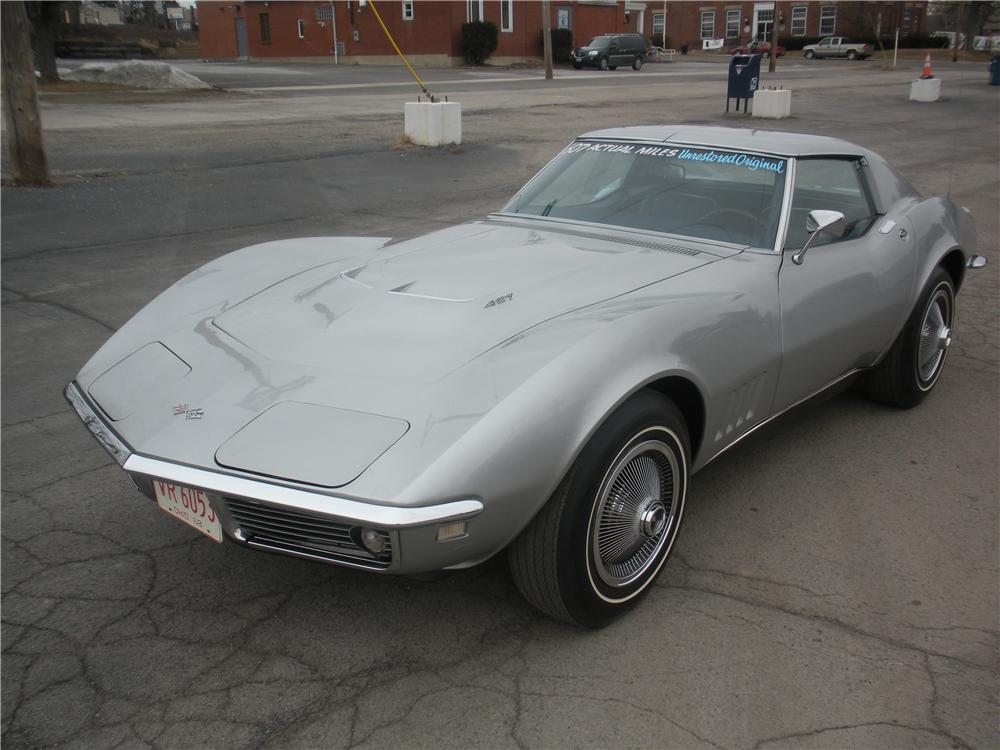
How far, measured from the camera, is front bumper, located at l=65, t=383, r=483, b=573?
2.13 metres

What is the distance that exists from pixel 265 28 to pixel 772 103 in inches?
1423

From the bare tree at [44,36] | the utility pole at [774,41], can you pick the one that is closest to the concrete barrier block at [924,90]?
the utility pole at [774,41]

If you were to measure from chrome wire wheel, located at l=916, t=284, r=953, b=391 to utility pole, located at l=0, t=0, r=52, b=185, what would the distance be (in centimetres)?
915

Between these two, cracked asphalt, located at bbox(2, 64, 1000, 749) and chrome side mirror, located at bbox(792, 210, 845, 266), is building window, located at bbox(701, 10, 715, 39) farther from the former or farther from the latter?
chrome side mirror, located at bbox(792, 210, 845, 266)

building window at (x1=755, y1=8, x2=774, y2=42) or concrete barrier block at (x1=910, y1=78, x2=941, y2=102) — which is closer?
concrete barrier block at (x1=910, y1=78, x2=941, y2=102)

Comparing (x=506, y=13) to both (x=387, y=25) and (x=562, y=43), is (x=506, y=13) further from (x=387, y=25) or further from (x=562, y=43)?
(x=387, y=25)

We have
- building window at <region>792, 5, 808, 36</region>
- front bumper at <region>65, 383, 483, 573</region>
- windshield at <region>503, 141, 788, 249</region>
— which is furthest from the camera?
building window at <region>792, 5, 808, 36</region>

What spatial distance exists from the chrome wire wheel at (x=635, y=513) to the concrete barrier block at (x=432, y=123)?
459 inches

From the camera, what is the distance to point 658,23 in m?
68.4

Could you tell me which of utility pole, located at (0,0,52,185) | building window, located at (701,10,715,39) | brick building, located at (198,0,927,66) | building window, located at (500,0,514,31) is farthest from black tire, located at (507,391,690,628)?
building window, located at (701,10,715,39)

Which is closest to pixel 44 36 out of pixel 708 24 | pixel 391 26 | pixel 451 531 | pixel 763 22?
pixel 391 26

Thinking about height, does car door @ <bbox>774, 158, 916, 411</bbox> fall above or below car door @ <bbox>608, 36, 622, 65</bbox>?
below

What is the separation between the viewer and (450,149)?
1359 cm

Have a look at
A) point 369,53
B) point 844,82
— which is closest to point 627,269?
point 844,82
